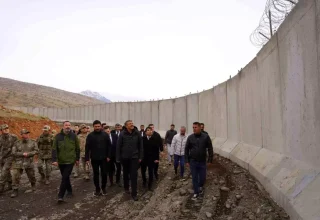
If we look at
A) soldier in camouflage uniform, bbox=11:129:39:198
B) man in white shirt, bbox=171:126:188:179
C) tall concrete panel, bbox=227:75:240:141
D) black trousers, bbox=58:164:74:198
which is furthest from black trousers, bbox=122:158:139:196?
tall concrete panel, bbox=227:75:240:141

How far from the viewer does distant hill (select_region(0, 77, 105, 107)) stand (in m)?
85.2

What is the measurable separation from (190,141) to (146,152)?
163cm

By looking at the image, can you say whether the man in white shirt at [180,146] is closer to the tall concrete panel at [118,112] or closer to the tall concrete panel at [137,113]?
the tall concrete panel at [137,113]

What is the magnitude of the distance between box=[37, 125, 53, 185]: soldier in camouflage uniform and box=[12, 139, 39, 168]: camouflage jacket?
0.64 metres

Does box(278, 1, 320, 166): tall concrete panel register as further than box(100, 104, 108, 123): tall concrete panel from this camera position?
No

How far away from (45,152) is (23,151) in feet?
2.94

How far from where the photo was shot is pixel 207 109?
12.9m

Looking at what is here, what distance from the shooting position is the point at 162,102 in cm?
1956

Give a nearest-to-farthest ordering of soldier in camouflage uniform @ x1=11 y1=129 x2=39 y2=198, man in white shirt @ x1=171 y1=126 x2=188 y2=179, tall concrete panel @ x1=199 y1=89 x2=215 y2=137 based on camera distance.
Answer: soldier in camouflage uniform @ x1=11 y1=129 x2=39 y2=198, man in white shirt @ x1=171 y1=126 x2=188 y2=179, tall concrete panel @ x1=199 y1=89 x2=215 y2=137

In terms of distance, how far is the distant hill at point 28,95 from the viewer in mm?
85162

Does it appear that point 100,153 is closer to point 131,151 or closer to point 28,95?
point 131,151

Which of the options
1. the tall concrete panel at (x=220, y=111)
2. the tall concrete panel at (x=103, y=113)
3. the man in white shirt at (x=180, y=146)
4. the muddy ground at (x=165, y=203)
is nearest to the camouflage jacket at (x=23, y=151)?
the muddy ground at (x=165, y=203)

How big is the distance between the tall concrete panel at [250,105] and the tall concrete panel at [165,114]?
918 centimetres

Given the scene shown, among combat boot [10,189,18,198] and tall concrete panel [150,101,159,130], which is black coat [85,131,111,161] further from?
tall concrete panel [150,101,159,130]
